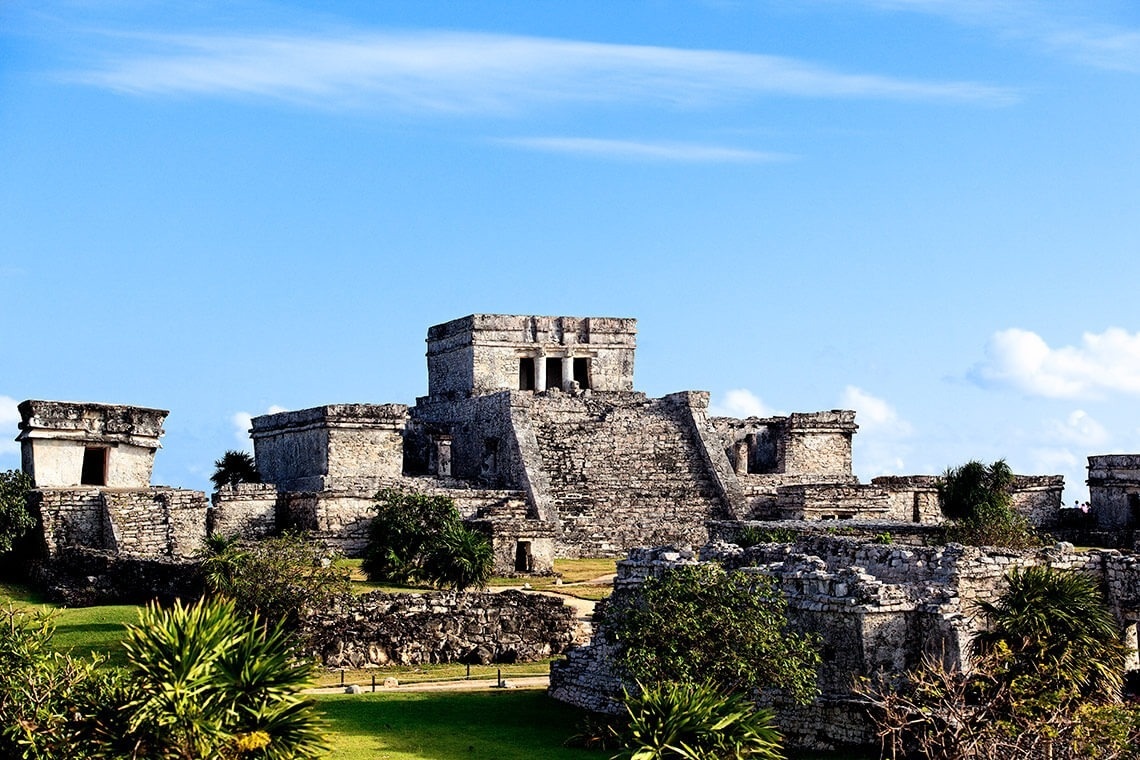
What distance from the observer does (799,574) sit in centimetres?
1573

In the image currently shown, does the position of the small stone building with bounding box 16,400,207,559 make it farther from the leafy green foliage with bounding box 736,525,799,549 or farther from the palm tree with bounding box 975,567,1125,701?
the palm tree with bounding box 975,567,1125,701

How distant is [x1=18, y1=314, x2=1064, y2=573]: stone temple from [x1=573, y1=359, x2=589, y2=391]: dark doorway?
0.14ft

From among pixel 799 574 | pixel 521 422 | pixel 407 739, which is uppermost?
pixel 521 422

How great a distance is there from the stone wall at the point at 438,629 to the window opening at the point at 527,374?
2115 centimetres

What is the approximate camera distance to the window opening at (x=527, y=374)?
139 feet

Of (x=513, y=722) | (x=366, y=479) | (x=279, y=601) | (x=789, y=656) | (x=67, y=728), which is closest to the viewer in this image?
(x=67, y=728)

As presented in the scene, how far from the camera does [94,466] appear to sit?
30031mm

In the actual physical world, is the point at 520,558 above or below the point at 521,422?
below

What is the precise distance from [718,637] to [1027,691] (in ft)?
9.74

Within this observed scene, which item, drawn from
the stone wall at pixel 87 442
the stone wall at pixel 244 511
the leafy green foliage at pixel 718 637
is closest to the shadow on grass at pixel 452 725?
the leafy green foliage at pixel 718 637

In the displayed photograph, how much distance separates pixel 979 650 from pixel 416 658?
26.2ft

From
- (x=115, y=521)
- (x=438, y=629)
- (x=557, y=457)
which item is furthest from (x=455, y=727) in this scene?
(x=557, y=457)

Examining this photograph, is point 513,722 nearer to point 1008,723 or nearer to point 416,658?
point 416,658

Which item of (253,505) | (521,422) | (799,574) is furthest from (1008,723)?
(521,422)
